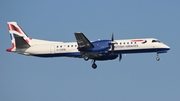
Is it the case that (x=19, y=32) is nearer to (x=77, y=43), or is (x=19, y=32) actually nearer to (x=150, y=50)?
(x=77, y=43)

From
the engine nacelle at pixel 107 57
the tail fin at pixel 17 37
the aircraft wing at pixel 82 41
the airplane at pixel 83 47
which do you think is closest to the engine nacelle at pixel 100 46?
the airplane at pixel 83 47

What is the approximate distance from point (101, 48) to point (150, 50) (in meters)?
5.40

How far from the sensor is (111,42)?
45219 mm

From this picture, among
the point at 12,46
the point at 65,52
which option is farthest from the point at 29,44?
the point at 65,52

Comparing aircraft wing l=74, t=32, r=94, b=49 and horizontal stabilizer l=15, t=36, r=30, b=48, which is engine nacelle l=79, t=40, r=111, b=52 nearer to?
aircraft wing l=74, t=32, r=94, b=49

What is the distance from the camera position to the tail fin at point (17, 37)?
47291 millimetres

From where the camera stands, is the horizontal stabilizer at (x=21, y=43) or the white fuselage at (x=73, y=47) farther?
the horizontal stabilizer at (x=21, y=43)

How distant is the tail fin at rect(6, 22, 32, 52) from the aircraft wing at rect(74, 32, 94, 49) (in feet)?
22.0

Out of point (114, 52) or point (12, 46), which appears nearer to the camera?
point (114, 52)

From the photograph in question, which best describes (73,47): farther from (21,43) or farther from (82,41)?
(21,43)

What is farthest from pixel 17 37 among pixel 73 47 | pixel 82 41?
pixel 82 41

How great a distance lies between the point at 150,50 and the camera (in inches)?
1788

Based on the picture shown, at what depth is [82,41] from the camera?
4519cm

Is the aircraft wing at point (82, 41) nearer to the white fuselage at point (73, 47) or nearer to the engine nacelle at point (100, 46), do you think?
the engine nacelle at point (100, 46)
